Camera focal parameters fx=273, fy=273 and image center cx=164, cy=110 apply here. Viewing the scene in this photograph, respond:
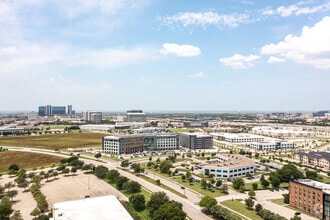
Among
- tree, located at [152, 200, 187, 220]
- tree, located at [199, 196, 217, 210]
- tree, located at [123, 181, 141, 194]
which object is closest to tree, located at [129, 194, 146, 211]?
tree, located at [152, 200, 187, 220]

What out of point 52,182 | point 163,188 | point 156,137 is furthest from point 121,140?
point 163,188

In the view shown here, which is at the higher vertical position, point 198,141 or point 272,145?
point 198,141

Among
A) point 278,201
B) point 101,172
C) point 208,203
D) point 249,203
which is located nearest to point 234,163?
point 278,201

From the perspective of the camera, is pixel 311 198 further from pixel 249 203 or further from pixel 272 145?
pixel 272 145

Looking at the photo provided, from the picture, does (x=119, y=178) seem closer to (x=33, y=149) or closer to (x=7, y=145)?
(x=33, y=149)

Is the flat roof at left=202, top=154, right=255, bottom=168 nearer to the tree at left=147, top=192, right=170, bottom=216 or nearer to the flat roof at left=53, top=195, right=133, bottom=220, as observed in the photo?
the tree at left=147, top=192, right=170, bottom=216

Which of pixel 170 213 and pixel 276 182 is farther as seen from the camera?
pixel 276 182

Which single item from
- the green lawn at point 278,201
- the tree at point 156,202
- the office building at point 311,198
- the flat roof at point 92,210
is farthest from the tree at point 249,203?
the flat roof at point 92,210

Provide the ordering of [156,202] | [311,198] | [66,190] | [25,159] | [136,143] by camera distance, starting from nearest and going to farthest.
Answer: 1. [156,202]
2. [311,198]
3. [66,190]
4. [25,159]
5. [136,143]

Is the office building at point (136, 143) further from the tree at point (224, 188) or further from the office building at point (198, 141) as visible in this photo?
the tree at point (224, 188)
